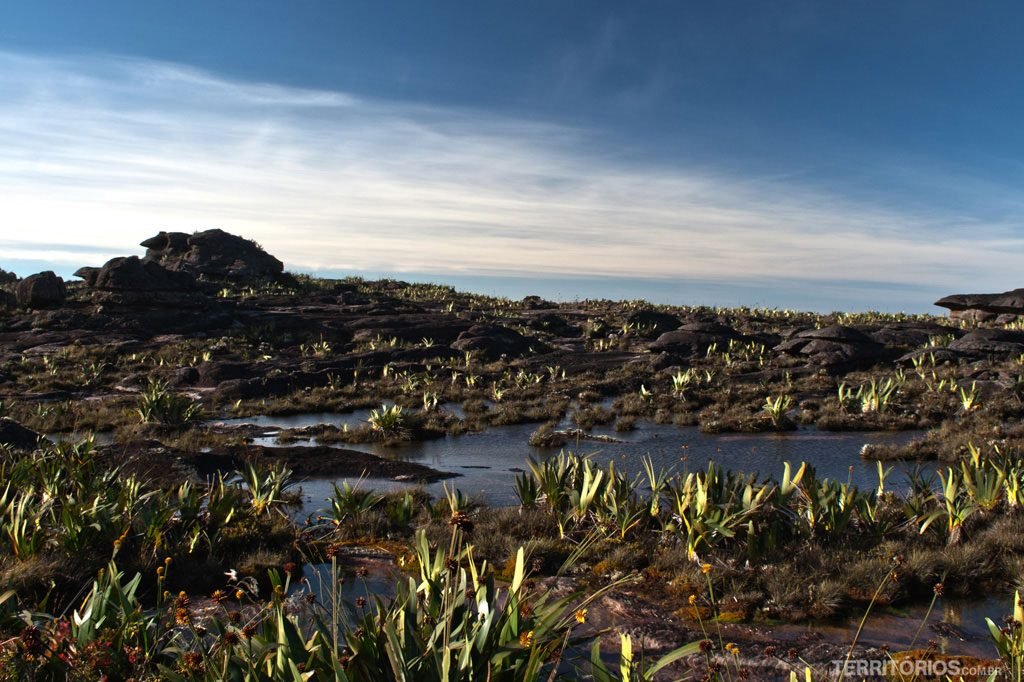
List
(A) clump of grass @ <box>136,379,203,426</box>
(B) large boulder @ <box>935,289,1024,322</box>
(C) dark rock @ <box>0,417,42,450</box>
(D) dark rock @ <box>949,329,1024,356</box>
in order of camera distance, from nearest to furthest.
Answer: (C) dark rock @ <box>0,417,42,450</box>
(A) clump of grass @ <box>136,379,203,426</box>
(D) dark rock @ <box>949,329,1024,356</box>
(B) large boulder @ <box>935,289,1024,322</box>

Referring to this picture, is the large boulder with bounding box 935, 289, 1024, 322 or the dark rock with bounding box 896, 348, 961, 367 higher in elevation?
the large boulder with bounding box 935, 289, 1024, 322

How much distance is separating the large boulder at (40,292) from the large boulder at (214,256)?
36.0 feet

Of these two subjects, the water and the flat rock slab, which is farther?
the water

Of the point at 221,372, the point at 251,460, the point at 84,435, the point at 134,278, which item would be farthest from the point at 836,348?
the point at 134,278

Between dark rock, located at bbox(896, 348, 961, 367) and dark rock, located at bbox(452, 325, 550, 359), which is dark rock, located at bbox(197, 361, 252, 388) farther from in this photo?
dark rock, located at bbox(896, 348, 961, 367)

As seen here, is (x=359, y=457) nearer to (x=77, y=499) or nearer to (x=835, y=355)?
(x=77, y=499)

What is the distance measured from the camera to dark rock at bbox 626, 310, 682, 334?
115 ft

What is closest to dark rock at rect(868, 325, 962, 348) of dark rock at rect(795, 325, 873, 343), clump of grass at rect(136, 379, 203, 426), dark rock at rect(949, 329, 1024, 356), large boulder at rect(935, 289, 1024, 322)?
dark rock at rect(795, 325, 873, 343)

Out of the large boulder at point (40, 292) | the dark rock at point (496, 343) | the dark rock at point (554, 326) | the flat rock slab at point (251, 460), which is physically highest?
the large boulder at point (40, 292)

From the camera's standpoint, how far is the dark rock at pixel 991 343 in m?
23.6

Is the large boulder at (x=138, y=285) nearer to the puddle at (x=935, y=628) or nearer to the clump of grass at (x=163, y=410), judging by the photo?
the clump of grass at (x=163, y=410)

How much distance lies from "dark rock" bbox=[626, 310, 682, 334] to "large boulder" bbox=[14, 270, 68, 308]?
31.8 meters

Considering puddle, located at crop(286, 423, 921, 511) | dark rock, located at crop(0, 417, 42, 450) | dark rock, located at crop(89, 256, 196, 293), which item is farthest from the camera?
dark rock, located at crop(89, 256, 196, 293)

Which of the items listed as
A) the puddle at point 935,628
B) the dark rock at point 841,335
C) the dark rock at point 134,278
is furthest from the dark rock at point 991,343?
the dark rock at point 134,278
